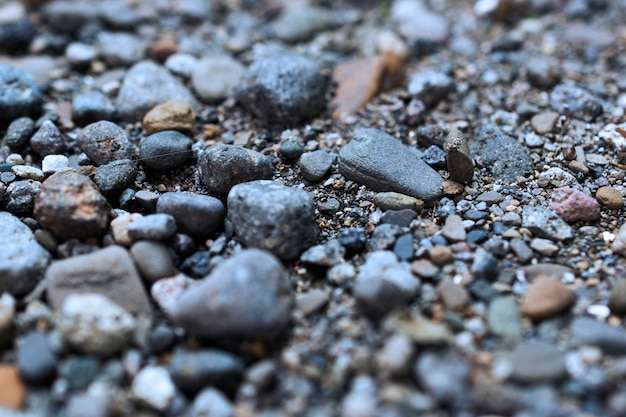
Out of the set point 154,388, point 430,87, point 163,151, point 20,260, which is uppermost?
point 430,87

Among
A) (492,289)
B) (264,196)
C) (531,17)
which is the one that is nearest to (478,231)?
(492,289)

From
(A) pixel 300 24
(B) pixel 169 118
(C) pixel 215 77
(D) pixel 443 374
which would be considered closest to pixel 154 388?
(D) pixel 443 374

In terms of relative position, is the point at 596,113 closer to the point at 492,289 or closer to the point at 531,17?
the point at 531,17

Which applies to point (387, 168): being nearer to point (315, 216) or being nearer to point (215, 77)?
point (315, 216)

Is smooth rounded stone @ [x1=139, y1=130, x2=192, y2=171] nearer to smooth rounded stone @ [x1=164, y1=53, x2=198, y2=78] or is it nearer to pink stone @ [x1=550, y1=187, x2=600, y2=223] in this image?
smooth rounded stone @ [x1=164, y1=53, x2=198, y2=78]

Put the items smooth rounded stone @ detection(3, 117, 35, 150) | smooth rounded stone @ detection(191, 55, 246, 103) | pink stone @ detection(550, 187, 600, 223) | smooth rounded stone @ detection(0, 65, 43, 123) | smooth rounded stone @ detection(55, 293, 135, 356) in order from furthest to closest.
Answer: smooth rounded stone @ detection(191, 55, 246, 103)
smooth rounded stone @ detection(0, 65, 43, 123)
smooth rounded stone @ detection(3, 117, 35, 150)
pink stone @ detection(550, 187, 600, 223)
smooth rounded stone @ detection(55, 293, 135, 356)

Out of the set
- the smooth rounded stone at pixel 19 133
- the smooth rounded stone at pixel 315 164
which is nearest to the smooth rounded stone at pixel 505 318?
the smooth rounded stone at pixel 315 164

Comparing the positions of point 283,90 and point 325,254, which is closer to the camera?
point 325,254

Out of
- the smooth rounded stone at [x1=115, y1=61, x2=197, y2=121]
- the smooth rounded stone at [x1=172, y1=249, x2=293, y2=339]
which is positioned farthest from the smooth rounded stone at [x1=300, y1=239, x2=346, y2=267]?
the smooth rounded stone at [x1=115, y1=61, x2=197, y2=121]
